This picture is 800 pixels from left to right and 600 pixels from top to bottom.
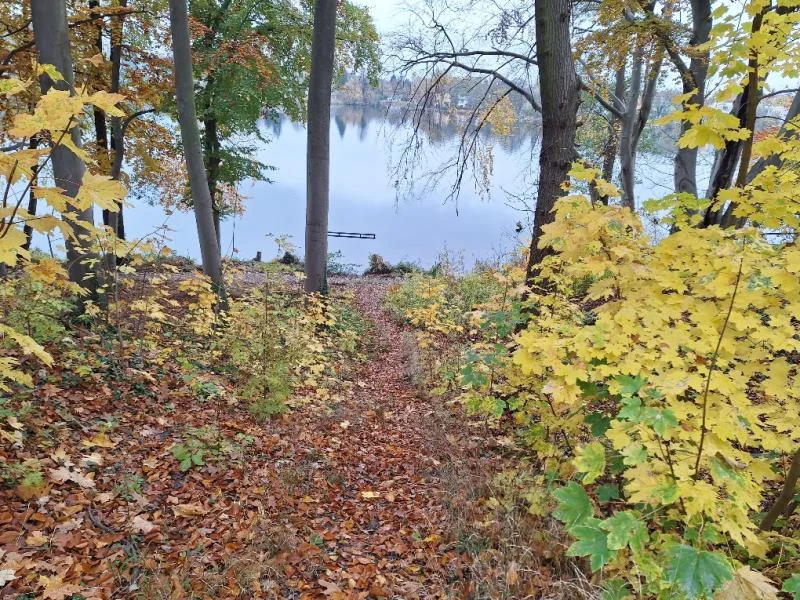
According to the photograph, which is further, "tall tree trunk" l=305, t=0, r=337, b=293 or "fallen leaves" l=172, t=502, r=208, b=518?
"tall tree trunk" l=305, t=0, r=337, b=293

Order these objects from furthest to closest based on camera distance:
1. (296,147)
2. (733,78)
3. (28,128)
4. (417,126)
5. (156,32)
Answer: (296,147)
(156,32)
(417,126)
(733,78)
(28,128)

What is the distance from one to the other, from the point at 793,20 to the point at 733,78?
0.35 m

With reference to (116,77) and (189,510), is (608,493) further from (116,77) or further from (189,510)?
(116,77)

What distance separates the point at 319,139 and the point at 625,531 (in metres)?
7.03

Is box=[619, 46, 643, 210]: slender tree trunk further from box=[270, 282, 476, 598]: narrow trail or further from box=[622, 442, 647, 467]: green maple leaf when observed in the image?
box=[622, 442, 647, 467]: green maple leaf

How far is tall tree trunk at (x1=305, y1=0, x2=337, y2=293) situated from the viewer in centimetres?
697

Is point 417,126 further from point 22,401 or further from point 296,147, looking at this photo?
point 296,147

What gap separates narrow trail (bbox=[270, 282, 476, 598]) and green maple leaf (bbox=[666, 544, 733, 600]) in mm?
1328

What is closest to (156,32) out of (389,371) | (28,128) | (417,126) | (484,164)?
(417,126)

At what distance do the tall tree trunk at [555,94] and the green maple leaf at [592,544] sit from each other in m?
2.95

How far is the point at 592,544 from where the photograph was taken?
164 centimetres

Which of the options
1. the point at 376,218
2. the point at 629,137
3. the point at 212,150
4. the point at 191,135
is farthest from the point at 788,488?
the point at 376,218

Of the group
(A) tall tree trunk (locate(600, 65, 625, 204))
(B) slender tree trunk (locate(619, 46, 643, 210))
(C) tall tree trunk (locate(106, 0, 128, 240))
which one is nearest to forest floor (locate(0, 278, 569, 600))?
(C) tall tree trunk (locate(106, 0, 128, 240))

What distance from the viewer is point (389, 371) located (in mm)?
7043
